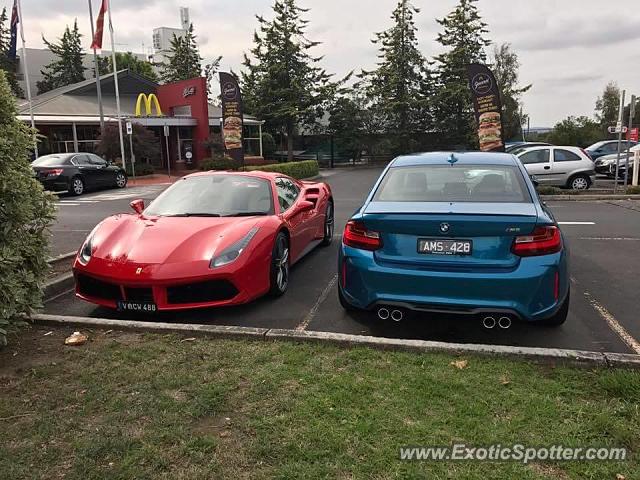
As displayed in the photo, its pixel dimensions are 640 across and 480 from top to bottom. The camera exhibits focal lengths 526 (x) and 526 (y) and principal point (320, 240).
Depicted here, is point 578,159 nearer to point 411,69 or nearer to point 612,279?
point 612,279

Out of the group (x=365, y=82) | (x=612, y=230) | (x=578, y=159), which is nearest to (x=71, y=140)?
(x=365, y=82)

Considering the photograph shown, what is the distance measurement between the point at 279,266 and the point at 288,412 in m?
2.53

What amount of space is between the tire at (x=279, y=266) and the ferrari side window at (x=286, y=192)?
54 centimetres

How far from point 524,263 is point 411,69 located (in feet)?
129

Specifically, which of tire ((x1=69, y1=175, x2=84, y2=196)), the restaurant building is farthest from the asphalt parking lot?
the restaurant building

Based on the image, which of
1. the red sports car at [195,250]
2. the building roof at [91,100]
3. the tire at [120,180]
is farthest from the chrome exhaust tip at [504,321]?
the building roof at [91,100]

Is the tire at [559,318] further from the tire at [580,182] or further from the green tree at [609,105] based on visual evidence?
the green tree at [609,105]

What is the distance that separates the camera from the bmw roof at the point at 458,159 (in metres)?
4.92

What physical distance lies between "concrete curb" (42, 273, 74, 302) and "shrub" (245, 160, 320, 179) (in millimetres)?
18178

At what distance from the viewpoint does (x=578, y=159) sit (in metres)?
16.3

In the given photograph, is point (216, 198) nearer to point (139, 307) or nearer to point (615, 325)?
point (139, 307)

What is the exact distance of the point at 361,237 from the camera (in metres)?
4.16

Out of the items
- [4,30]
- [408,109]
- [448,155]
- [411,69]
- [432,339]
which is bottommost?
[432,339]

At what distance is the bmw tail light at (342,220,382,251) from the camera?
408 cm
